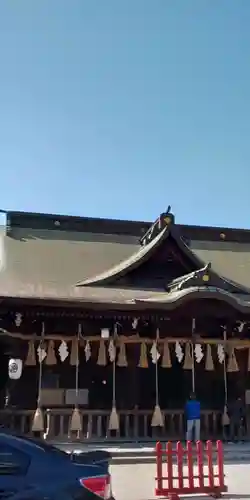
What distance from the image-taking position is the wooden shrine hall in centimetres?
1484

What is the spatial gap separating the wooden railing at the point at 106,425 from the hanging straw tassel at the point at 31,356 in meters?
1.29

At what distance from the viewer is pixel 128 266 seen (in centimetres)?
1708

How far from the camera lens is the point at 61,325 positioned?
15.4 metres

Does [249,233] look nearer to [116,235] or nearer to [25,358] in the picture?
[116,235]

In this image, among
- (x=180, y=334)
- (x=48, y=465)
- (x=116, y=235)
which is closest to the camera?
(x=48, y=465)

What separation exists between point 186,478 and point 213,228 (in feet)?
48.8

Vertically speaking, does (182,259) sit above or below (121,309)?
above

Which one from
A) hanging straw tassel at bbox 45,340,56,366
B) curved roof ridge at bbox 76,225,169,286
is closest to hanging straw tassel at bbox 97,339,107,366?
hanging straw tassel at bbox 45,340,56,366

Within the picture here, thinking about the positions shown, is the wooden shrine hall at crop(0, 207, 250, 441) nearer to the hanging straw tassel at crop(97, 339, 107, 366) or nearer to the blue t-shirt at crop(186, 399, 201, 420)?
the hanging straw tassel at crop(97, 339, 107, 366)

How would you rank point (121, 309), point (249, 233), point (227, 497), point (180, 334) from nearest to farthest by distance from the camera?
1. point (227, 497)
2. point (121, 309)
3. point (180, 334)
4. point (249, 233)

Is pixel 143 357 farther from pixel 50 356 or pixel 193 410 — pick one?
pixel 50 356

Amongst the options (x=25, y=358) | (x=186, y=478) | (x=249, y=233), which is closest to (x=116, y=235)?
(x=249, y=233)

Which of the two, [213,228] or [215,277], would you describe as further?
[213,228]

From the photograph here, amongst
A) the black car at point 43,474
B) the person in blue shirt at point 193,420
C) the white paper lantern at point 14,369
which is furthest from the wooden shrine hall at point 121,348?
the black car at point 43,474
